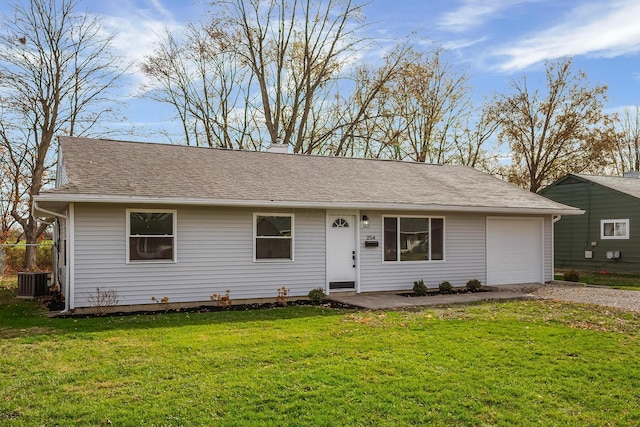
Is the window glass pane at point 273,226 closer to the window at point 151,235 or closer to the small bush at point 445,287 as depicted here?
the window at point 151,235

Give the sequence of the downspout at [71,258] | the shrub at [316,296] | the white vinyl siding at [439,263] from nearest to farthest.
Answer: the downspout at [71,258]
the shrub at [316,296]
the white vinyl siding at [439,263]

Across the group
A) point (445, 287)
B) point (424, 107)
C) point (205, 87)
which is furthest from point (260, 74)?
point (445, 287)

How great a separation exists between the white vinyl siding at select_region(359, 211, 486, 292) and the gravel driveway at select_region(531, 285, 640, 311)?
5.78 feet

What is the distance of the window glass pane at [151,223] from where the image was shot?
10195 millimetres

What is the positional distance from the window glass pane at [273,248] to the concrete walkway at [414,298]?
4.82 feet

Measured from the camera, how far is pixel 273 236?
11.5 meters

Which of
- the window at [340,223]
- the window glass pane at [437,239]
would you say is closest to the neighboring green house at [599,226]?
the window glass pane at [437,239]

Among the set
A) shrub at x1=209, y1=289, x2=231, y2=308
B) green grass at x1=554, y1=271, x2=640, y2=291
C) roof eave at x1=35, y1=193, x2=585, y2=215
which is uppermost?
roof eave at x1=35, y1=193, x2=585, y2=215

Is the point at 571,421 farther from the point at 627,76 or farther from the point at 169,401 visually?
the point at 627,76

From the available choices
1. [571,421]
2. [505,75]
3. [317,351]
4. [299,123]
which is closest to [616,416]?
[571,421]

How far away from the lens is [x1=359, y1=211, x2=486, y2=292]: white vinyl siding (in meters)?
12.4

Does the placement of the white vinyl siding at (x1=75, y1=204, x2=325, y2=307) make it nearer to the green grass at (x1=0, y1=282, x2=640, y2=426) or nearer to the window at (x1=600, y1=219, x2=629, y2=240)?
the green grass at (x1=0, y1=282, x2=640, y2=426)

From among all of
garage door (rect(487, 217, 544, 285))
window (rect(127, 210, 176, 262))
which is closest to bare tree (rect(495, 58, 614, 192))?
garage door (rect(487, 217, 544, 285))

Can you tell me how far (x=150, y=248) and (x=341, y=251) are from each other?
4.33 meters
